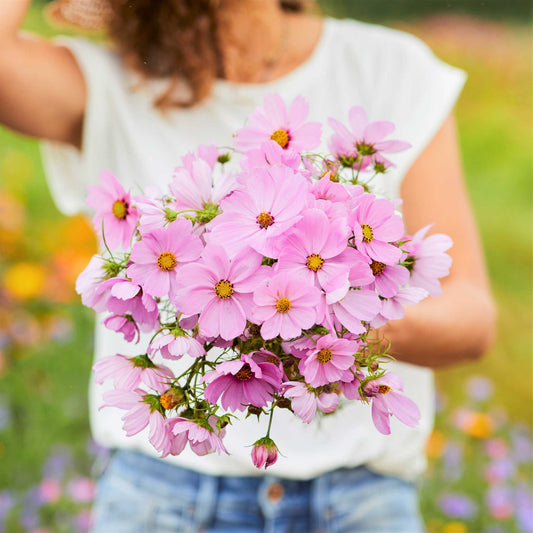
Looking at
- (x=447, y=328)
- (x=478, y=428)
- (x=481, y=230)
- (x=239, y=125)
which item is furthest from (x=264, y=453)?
(x=481, y=230)

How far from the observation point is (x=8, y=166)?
221 centimetres

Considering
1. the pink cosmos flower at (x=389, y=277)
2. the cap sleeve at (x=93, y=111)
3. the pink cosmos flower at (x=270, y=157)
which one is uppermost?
the cap sleeve at (x=93, y=111)

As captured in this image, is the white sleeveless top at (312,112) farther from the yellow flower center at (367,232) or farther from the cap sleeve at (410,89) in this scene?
the yellow flower center at (367,232)

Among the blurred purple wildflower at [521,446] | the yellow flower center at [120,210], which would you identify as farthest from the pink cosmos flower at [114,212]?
the blurred purple wildflower at [521,446]

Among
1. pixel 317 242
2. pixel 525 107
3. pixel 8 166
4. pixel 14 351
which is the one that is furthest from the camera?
pixel 525 107

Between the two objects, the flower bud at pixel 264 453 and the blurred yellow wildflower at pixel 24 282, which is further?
the blurred yellow wildflower at pixel 24 282

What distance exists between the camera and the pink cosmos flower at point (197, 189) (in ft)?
1.35

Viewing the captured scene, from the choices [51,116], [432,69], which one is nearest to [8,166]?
[51,116]

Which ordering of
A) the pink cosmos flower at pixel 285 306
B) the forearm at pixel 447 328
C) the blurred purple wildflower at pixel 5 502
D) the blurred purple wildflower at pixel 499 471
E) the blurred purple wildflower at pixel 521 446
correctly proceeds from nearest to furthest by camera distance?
the pink cosmos flower at pixel 285 306, the forearm at pixel 447 328, the blurred purple wildflower at pixel 5 502, the blurred purple wildflower at pixel 499 471, the blurred purple wildflower at pixel 521 446

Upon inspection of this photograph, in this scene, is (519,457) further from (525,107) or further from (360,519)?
(525,107)

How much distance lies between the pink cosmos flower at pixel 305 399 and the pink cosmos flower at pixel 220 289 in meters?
0.05

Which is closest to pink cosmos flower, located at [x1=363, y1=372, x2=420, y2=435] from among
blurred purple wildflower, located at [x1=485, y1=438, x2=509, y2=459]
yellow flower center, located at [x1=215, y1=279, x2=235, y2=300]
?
yellow flower center, located at [x1=215, y1=279, x2=235, y2=300]

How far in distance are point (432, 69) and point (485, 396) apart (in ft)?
3.64

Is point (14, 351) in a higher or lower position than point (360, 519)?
higher
